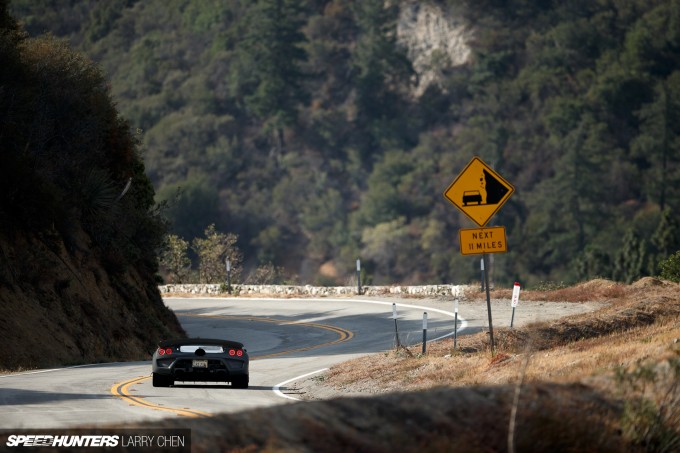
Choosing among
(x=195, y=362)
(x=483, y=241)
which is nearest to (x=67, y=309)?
(x=195, y=362)

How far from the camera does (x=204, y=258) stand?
209 ft

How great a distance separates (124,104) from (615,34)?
194 feet

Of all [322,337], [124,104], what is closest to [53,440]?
[322,337]

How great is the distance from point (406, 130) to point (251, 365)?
107 m

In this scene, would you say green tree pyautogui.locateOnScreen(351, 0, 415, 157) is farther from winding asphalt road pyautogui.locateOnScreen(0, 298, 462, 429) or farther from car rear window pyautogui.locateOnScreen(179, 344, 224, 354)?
car rear window pyautogui.locateOnScreen(179, 344, 224, 354)

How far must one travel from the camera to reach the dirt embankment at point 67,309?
25.8 metres

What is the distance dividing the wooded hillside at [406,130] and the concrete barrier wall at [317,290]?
46690 mm

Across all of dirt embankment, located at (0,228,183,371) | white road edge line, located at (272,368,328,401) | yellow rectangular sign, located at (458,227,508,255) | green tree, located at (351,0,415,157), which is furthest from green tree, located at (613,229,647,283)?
yellow rectangular sign, located at (458,227,508,255)

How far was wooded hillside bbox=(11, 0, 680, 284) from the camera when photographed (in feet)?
362

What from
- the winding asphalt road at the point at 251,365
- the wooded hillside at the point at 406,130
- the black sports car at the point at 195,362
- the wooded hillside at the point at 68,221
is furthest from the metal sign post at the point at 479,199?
the wooded hillside at the point at 406,130

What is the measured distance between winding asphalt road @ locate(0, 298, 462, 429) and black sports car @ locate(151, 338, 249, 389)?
224 millimetres

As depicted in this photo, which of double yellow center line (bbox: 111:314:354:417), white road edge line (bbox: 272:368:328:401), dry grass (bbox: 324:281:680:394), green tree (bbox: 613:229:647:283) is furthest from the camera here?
green tree (bbox: 613:229:647:283)

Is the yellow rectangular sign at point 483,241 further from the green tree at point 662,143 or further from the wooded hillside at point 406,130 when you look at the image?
the green tree at point 662,143

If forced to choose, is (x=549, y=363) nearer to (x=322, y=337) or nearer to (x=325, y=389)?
(x=325, y=389)
